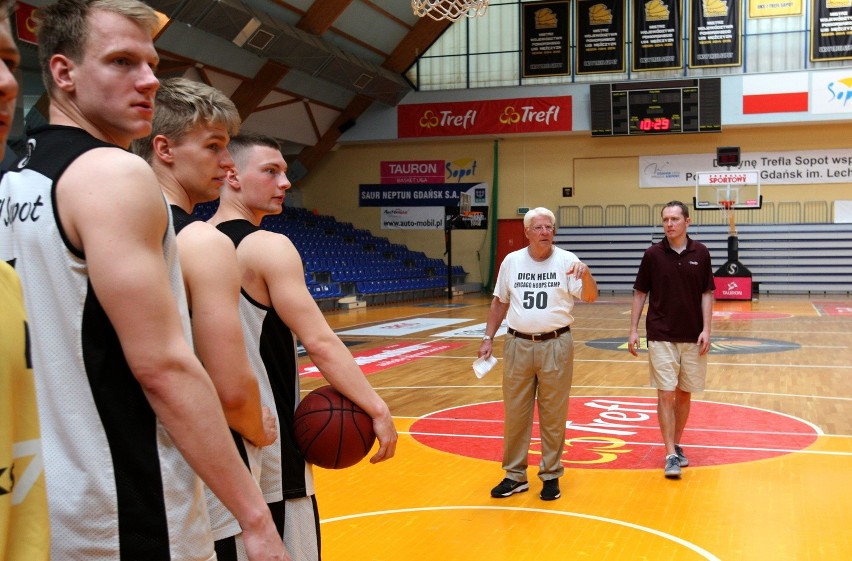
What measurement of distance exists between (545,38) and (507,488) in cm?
2183

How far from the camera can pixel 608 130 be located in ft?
79.6

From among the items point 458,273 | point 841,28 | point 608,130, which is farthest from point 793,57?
point 458,273

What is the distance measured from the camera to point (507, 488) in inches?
210

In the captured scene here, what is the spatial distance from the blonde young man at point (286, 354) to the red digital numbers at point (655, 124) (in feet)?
73.6

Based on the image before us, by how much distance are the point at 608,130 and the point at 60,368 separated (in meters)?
23.9

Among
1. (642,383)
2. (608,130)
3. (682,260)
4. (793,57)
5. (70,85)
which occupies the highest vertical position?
(793,57)

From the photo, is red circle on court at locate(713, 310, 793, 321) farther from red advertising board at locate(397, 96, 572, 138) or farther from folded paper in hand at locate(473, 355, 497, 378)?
folded paper in hand at locate(473, 355, 497, 378)

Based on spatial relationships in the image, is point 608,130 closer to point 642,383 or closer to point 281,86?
point 281,86

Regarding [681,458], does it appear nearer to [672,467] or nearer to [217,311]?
[672,467]

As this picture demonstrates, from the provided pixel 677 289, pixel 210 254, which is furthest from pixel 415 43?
pixel 210 254

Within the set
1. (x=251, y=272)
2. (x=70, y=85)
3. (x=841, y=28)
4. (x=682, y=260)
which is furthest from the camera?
(x=841, y=28)

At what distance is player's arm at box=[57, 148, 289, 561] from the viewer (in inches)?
56.6

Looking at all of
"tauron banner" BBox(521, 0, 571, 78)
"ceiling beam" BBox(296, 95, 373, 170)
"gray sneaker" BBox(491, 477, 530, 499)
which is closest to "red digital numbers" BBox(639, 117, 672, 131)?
"tauron banner" BBox(521, 0, 571, 78)

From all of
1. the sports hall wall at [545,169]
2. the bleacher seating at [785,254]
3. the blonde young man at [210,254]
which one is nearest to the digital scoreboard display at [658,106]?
the sports hall wall at [545,169]
